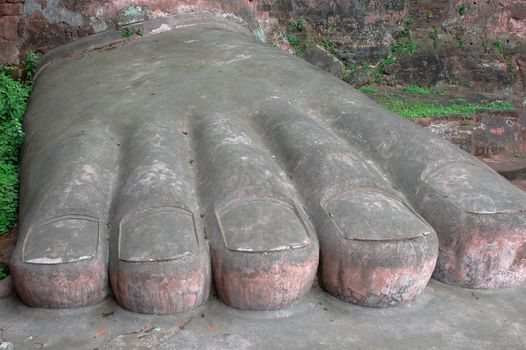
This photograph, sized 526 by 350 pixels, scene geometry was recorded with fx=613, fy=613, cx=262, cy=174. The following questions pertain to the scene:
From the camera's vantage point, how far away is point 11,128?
2.56 m

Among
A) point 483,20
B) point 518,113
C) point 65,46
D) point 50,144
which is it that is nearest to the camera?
point 50,144

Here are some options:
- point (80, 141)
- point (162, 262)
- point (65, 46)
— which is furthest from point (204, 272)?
point (65, 46)

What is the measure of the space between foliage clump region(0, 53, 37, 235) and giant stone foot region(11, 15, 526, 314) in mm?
147

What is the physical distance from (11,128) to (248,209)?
4.60 ft

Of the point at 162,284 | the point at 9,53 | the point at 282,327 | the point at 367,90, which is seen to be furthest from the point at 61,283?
the point at 367,90

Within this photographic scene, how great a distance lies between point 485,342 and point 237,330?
0.63 meters

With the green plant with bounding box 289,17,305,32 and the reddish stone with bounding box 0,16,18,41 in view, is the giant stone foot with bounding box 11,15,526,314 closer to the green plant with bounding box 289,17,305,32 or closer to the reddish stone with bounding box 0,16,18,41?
the reddish stone with bounding box 0,16,18,41

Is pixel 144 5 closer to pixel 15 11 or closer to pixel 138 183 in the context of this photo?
pixel 15 11

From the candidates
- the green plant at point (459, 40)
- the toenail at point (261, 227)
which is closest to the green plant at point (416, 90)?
the green plant at point (459, 40)

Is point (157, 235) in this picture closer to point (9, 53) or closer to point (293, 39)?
point (9, 53)

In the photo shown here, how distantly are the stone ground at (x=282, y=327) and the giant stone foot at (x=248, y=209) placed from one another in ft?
0.13

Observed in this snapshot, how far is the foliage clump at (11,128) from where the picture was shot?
2209 mm

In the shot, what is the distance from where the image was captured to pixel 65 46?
3.13 meters

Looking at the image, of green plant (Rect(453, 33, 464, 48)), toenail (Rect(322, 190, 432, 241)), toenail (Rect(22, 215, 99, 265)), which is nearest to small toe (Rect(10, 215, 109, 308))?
toenail (Rect(22, 215, 99, 265))
